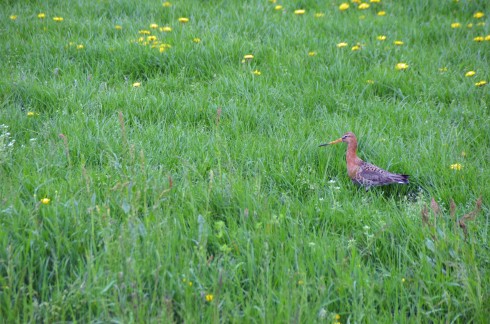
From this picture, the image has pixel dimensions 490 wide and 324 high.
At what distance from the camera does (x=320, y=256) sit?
339 cm

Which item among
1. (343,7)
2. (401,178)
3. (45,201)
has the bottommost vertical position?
(401,178)

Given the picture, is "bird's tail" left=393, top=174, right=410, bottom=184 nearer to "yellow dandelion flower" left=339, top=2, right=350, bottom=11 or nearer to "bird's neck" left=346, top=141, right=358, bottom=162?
"bird's neck" left=346, top=141, right=358, bottom=162

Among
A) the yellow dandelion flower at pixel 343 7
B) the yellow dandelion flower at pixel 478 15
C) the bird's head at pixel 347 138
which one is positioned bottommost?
the bird's head at pixel 347 138

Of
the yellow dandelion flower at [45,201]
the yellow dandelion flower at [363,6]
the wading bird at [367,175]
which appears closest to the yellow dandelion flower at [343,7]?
the yellow dandelion flower at [363,6]

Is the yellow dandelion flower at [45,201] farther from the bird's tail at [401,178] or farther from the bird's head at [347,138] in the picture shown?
the bird's tail at [401,178]

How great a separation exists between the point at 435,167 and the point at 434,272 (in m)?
1.43

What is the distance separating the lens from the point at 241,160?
461 cm

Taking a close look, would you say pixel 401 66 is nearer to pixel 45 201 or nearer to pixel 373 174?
pixel 373 174

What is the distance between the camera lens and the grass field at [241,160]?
3.09m

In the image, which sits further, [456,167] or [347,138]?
[347,138]

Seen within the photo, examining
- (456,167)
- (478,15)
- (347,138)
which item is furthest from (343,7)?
(456,167)

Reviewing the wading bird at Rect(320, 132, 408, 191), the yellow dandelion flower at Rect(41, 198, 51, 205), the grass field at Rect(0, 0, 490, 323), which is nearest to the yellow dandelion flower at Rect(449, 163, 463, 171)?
the grass field at Rect(0, 0, 490, 323)

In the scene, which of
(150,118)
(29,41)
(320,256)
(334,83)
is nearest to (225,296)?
(320,256)

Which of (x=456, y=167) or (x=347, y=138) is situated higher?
(x=347, y=138)
